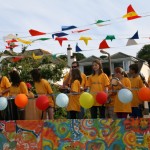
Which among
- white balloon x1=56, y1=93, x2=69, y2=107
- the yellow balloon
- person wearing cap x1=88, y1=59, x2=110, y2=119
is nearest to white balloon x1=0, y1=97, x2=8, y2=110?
white balloon x1=56, y1=93, x2=69, y2=107

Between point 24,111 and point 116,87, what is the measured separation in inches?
78.0

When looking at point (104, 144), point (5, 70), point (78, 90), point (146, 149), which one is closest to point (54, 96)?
point (78, 90)

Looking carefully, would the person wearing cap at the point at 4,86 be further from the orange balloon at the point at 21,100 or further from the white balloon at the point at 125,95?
the white balloon at the point at 125,95

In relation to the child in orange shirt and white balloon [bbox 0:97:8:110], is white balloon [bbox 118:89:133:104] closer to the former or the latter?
the child in orange shirt

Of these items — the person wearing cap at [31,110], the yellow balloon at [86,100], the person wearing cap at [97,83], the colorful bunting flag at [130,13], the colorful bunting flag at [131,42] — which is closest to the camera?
the yellow balloon at [86,100]

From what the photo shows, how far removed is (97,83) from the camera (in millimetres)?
6375

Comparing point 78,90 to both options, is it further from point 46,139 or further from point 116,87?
point 46,139

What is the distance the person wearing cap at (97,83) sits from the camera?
20.7ft

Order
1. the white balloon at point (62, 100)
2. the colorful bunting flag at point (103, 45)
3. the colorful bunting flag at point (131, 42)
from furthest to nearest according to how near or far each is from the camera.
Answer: the colorful bunting flag at point (103, 45) → the colorful bunting flag at point (131, 42) → the white balloon at point (62, 100)

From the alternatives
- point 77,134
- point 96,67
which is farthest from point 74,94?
point 77,134

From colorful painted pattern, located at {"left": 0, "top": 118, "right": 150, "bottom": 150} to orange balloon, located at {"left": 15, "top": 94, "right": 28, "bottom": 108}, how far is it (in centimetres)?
49

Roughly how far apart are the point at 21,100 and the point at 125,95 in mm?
2025

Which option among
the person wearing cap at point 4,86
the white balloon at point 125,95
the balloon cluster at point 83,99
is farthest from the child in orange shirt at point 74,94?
the person wearing cap at point 4,86

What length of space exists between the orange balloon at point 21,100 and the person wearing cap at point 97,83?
132 centimetres
